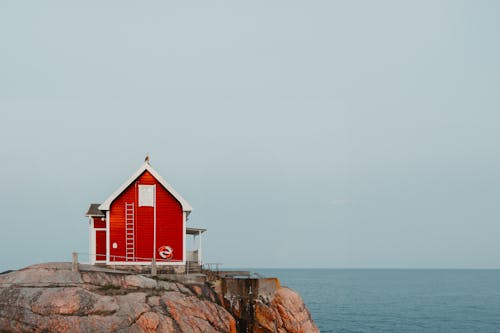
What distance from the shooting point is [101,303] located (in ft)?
94.3

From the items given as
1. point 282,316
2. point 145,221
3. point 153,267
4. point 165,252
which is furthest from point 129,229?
point 282,316

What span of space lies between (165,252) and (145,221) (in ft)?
8.31

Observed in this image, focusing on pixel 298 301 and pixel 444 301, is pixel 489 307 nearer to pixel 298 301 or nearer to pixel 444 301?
pixel 444 301

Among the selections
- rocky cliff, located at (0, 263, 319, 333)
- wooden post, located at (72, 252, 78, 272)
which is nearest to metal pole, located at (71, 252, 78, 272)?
wooden post, located at (72, 252, 78, 272)

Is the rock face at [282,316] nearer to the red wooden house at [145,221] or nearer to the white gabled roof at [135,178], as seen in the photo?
the red wooden house at [145,221]

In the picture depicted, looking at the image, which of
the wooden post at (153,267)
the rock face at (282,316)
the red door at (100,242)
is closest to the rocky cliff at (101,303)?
the wooden post at (153,267)

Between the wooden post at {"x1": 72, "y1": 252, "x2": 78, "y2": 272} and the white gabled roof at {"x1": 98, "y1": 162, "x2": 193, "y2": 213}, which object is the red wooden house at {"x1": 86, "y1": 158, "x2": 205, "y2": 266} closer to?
the white gabled roof at {"x1": 98, "y1": 162, "x2": 193, "y2": 213}

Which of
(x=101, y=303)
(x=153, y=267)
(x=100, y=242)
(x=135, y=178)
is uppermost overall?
(x=135, y=178)

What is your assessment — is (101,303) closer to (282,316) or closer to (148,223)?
(148,223)

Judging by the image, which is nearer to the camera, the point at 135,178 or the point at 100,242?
the point at 135,178

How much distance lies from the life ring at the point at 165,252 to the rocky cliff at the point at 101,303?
4.66m

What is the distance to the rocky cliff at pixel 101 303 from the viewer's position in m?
27.8

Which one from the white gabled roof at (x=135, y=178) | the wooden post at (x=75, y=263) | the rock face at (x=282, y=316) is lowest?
the rock face at (x=282, y=316)

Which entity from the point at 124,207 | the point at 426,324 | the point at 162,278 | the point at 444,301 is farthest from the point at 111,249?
the point at 444,301
